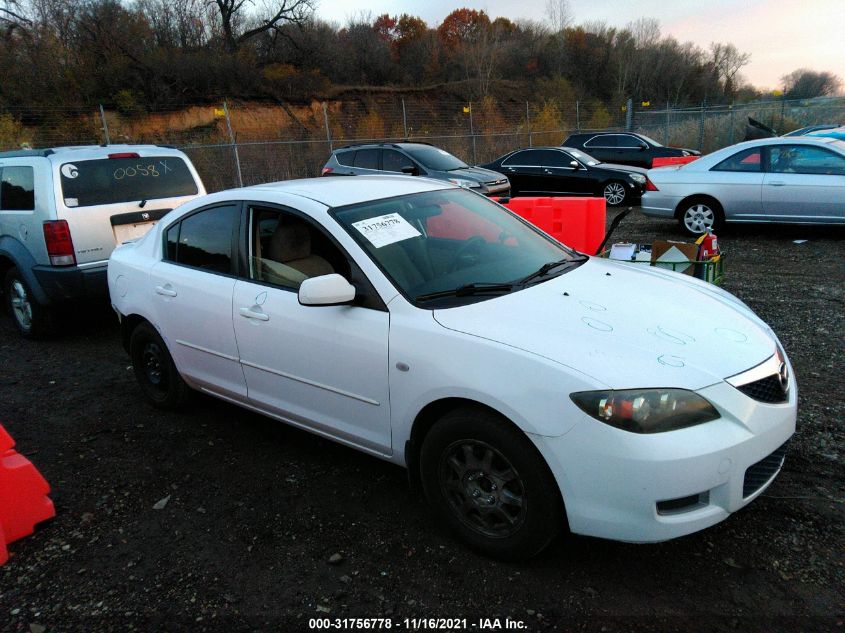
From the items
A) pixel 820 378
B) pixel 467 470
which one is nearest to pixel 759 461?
pixel 467 470

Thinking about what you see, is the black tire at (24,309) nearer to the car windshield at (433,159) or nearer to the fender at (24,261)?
the fender at (24,261)

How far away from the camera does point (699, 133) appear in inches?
1093

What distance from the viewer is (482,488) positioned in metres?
2.74

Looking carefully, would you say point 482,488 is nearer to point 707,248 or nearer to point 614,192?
point 707,248

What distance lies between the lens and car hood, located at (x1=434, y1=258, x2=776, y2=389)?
8.06ft

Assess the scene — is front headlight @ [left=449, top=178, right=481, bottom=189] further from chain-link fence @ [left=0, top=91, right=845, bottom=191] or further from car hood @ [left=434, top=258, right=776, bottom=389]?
car hood @ [left=434, top=258, right=776, bottom=389]

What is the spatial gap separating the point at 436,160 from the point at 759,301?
7.77 meters

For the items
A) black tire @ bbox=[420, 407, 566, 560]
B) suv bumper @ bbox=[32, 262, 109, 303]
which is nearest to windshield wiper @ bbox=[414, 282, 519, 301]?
black tire @ bbox=[420, 407, 566, 560]

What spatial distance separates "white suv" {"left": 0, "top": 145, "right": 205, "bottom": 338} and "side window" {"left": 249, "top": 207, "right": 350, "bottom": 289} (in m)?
3.09

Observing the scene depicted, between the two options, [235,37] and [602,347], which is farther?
[235,37]

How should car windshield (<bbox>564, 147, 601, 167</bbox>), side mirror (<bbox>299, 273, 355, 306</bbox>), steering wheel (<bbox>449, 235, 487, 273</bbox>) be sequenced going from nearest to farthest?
side mirror (<bbox>299, 273, 355, 306</bbox>), steering wheel (<bbox>449, 235, 487, 273</bbox>), car windshield (<bbox>564, 147, 601, 167</bbox>)

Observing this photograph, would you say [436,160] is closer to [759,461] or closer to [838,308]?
[838,308]

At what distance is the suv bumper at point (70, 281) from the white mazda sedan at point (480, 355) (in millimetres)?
2107

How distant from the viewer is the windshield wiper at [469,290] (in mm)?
3039
